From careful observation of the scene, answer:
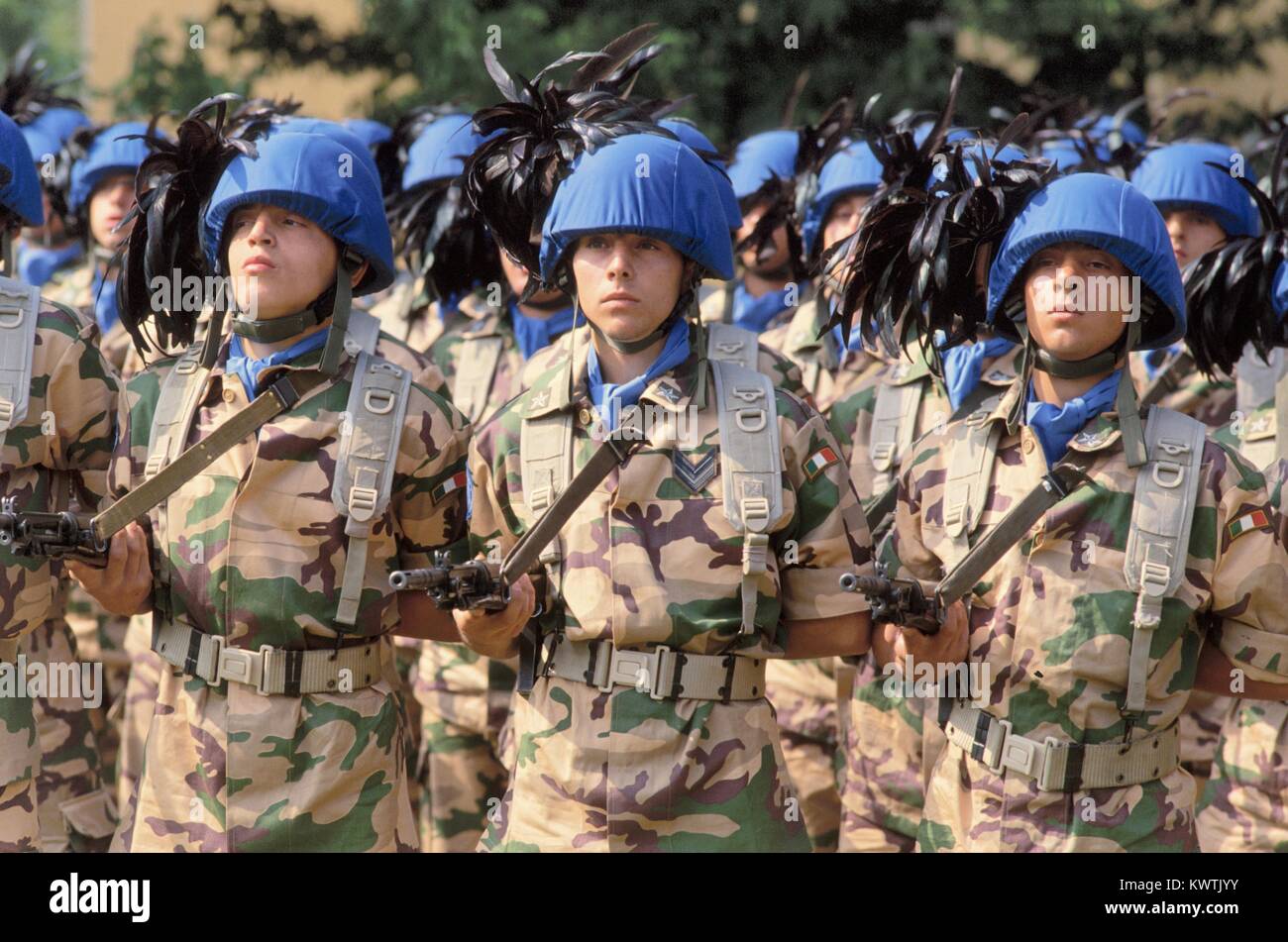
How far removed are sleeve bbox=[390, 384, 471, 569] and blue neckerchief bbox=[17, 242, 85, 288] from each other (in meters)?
5.28

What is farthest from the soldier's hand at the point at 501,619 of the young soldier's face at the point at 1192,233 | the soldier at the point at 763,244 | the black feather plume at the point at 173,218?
the young soldier's face at the point at 1192,233

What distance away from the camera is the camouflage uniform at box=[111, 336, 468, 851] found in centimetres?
528

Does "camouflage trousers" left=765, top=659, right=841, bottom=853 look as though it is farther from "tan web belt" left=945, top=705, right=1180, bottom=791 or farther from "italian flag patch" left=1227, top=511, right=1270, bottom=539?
"italian flag patch" left=1227, top=511, right=1270, bottom=539

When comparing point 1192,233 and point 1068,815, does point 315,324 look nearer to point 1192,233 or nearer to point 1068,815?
point 1068,815

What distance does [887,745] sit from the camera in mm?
6957

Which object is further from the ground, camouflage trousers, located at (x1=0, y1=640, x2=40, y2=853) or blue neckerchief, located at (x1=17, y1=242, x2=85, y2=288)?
blue neckerchief, located at (x1=17, y1=242, x2=85, y2=288)

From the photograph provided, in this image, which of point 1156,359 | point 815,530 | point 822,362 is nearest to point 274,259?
point 815,530

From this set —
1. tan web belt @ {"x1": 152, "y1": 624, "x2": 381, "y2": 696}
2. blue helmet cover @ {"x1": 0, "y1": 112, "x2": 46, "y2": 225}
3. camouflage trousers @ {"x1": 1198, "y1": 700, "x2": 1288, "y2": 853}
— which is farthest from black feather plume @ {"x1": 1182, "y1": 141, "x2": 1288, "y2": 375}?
blue helmet cover @ {"x1": 0, "y1": 112, "x2": 46, "y2": 225}

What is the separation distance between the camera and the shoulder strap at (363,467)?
5262 millimetres

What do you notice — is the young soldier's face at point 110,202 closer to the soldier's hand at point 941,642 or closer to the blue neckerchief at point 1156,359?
the blue neckerchief at point 1156,359

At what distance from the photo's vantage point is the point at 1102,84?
1327 cm

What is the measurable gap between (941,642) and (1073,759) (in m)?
0.45

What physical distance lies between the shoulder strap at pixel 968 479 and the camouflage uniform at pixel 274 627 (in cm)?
141

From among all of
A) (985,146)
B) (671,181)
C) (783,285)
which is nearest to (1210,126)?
(783,285)
